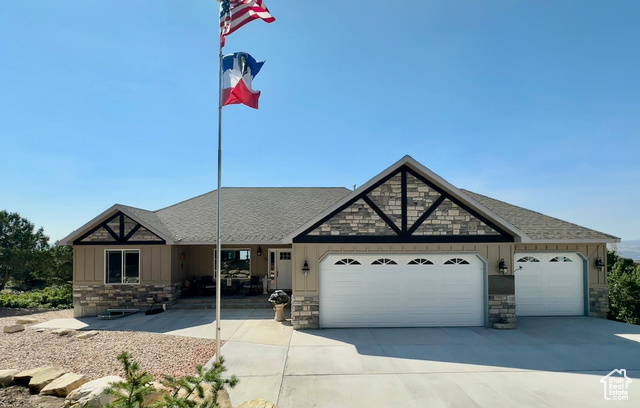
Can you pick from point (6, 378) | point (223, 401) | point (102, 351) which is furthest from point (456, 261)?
point (6, 378)

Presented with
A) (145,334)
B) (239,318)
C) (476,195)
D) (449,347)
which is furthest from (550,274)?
(145,334)

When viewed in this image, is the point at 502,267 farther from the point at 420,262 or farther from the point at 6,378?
the point at 6,378

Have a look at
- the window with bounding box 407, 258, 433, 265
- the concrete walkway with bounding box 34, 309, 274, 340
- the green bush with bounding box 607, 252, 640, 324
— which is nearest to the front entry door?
the concrete walkway with bounding box 34, 309, 274, 340

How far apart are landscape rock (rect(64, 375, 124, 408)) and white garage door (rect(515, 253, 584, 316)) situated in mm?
12003

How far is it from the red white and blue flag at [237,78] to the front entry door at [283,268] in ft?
28.5

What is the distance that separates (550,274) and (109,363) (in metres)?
13.5

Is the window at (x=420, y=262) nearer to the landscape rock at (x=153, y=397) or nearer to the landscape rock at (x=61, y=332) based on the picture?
the landscape rock at (x=153, y=397)

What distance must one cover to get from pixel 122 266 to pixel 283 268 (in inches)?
253

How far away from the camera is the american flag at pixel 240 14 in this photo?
702 centimetres

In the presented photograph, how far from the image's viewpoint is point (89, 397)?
4582 millimetres

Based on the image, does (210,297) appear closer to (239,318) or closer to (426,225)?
(239,318)

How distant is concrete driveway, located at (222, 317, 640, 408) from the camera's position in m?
5.61

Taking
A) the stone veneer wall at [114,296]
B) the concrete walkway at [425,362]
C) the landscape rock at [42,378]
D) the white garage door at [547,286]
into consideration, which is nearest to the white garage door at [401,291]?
the concrete walkway at [425,362]

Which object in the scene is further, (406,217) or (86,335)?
(406,217)
